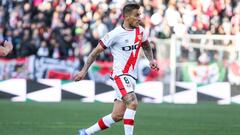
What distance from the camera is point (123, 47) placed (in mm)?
11367

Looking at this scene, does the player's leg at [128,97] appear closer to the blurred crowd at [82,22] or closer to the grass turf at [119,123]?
the grass turf at [119,123]

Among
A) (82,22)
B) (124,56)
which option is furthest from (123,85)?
(82,22)

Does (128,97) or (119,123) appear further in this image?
(119,123)

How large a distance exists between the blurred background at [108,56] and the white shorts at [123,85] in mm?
8640

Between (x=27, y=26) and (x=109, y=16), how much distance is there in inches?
117

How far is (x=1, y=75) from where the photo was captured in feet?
80.2

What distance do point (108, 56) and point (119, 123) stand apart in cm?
1047

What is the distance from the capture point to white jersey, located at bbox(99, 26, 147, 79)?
11.3 meters

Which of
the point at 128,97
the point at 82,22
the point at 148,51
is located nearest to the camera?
the point at 128,97

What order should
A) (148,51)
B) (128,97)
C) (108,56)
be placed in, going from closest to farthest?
(128,97), (148,51), (108,56)

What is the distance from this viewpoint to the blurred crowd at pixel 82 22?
2614 cm

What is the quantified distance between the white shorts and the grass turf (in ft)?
8.02

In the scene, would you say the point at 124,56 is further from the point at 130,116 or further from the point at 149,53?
the point at 130,116

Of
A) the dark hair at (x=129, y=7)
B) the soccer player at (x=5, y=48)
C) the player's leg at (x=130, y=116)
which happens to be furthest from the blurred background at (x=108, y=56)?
the soccer player at (x=5, y=48)
